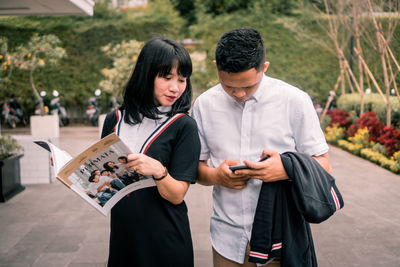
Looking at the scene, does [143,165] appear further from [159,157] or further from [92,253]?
[92,253]

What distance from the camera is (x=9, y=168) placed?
5.12 meters

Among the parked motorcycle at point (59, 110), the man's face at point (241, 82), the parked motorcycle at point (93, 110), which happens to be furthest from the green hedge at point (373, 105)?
the parked motorcycle at point (59, 110)

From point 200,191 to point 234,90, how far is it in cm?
449

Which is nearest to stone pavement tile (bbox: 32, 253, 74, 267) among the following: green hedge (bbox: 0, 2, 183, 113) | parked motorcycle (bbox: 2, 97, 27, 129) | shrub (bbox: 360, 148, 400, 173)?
shrub (bbox: 360, 148, 400, 173)

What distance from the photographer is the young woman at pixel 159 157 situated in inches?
58.6

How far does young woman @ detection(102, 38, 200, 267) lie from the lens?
1488 millimetres

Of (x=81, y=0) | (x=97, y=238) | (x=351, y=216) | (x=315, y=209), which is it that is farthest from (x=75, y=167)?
(x=81, y=0)

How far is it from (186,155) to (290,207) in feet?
1.41

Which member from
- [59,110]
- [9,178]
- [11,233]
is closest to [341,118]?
[9,178]

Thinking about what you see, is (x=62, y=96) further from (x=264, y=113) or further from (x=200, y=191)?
(x=264, y=113)

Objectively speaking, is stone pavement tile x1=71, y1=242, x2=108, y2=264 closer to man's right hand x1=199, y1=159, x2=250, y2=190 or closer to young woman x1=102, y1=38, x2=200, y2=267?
young woman x1=102, y1=38, x2=200, y2=267

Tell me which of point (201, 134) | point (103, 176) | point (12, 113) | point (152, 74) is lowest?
point (12, 113)

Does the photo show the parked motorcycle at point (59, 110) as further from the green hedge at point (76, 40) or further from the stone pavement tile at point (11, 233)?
the stone pavement tile at point (11, 233)

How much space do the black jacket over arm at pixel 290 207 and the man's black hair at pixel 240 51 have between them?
353 millimetres
